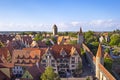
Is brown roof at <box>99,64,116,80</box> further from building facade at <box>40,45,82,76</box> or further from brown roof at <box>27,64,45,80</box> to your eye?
brown roof at <box>27,64,45,80</box>

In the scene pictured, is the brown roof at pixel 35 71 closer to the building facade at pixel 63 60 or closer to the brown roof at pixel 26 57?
the building facade at pixel 63 60

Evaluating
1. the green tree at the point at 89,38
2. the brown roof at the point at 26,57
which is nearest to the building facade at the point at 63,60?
the brown roof at the point at 26,57

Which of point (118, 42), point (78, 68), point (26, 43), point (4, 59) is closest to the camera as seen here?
point (78, 68)

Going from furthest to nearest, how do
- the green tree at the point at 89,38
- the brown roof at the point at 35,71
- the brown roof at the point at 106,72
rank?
1. the green tree at the point at 89,38
2. the brown roof at the point at 35,71
3. the brown roof at the point at 106,72

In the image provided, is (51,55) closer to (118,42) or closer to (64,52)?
(64,52)

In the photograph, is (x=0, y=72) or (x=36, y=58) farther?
(x=36, y=58)

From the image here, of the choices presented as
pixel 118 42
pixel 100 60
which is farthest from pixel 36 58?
pixel 118 42

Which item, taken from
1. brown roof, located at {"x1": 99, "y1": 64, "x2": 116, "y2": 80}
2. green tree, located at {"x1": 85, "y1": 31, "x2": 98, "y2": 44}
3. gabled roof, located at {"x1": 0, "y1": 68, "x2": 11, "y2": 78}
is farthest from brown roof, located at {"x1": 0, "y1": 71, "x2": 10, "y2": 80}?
green tree, located at {"x1": 85, "y1": 31, "x2": 98, "y2": 44}

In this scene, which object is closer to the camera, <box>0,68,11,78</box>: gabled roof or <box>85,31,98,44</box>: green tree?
<box>0,68,11,78</box>: gabled roof

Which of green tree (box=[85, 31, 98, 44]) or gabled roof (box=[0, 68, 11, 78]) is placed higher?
green tree (box=[85, 31, 98, 44])

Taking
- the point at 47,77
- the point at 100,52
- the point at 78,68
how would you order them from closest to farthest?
1. the point at 47,77
2. the point at 100,52
3. the point at 78,68

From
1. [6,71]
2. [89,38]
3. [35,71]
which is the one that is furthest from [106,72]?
[89,38]
